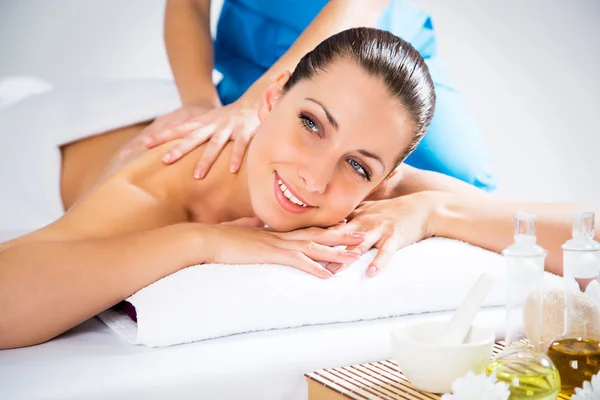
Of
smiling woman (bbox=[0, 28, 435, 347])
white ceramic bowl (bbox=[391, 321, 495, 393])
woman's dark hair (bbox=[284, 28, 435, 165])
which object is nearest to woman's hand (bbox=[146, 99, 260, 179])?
smiling woman (bbox=[0, 28, 435, 347])

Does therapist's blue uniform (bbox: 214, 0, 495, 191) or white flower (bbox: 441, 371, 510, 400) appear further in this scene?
therapist's blue uniform (bbox: 214, 0, 495, 191)

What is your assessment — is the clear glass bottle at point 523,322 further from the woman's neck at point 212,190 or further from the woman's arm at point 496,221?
the woman's neck at point 212,190

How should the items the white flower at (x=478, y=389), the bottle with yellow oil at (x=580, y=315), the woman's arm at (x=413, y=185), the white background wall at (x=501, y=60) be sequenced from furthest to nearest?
the white background wall at (x=501, y=60) < the woman's arm at (x=413, y=185) < the bottle with yellow oil at (x=580, y=315) < the white flower at (x=478, y=389)

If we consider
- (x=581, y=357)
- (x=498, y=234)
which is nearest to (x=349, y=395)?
(x=581, y=357)

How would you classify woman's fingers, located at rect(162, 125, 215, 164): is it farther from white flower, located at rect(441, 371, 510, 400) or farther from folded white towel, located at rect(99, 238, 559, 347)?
white flower, located at rect(441, 371, 510, 400)

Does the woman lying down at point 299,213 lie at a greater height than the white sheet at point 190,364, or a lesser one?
greater

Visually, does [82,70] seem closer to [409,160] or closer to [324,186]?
[409,160]

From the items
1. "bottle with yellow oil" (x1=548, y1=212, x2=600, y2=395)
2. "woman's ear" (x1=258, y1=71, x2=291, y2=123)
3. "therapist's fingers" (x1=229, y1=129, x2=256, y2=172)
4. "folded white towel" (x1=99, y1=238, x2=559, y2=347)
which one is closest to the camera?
"bottle with yellow oil" (x1=548, y1=212, x2=600, y2=395)

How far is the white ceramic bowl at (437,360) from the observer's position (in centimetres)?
99

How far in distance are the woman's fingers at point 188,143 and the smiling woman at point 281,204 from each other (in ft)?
0.44

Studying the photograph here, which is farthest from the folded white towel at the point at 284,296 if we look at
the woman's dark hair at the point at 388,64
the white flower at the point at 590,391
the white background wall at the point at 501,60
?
the white background wall at the point at 501,60

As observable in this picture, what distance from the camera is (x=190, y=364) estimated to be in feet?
3.87

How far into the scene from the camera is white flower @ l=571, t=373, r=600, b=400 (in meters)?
0.92

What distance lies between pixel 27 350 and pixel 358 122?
661 millimetres
